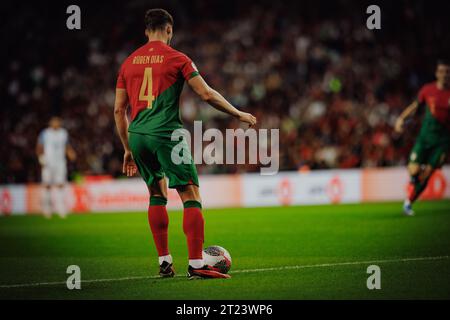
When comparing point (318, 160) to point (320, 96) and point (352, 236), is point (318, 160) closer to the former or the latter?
point (320, 96)

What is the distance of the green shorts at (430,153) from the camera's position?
1445cm

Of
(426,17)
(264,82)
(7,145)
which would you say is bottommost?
(7,145)

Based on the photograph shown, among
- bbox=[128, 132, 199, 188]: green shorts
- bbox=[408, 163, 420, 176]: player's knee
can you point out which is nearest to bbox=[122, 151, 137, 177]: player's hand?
bbox=[128, 132, 199, 188]: green shorts

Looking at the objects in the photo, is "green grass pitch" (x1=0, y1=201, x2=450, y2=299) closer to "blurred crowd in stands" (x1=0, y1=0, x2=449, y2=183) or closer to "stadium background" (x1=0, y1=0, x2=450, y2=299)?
"stadium background" (x1=0, y1=0, x2=450, y2=299)

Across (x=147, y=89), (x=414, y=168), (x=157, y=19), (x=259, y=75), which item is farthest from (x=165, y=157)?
(x=259, y=75)

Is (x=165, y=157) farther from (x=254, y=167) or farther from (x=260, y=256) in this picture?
(x=254, y=167)

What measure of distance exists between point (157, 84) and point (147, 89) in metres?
0.12

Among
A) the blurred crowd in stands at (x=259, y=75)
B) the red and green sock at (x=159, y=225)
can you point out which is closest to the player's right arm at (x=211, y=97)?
the red and green sock at (x=159, y=225)

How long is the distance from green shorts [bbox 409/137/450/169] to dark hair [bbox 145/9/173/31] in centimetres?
789

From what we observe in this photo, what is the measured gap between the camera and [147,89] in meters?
7.86
